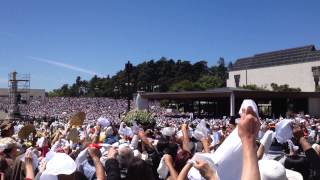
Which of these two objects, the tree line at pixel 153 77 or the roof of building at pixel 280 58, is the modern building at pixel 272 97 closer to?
the roof of building at pixel 280 58

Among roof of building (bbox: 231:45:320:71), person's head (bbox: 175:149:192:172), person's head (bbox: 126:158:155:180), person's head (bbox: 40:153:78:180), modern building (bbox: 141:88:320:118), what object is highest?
roof of building (bbox: 231:45:320:71)

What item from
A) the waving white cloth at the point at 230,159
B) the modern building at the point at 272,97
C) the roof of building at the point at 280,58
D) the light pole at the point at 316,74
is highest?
the roof of building at the point at 280,58

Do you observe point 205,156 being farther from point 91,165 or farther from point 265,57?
point 265,57

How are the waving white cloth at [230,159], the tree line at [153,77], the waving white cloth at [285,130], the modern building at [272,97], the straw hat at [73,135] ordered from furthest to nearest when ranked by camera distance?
the tree line at [153,77], the modern building at [272,97], the straw hat at [73,135], the waving white cloth at [285,130], the waving white cloth at [230,159]

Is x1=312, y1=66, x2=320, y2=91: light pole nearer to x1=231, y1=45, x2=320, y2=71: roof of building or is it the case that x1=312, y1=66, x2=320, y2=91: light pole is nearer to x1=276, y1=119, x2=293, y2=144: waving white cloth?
x1=231, y1=45, x2=320, y2=71: roof of building

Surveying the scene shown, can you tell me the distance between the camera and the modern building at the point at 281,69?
9294 cm

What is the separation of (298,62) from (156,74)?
208 feet

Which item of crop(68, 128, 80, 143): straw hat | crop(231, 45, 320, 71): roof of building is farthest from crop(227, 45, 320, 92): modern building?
crop(68, 128, 80, 143): straw hat

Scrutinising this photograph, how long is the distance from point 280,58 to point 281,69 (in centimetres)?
390

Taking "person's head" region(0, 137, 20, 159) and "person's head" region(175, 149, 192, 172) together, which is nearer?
"person's head" region(175, 149, 192, 172)

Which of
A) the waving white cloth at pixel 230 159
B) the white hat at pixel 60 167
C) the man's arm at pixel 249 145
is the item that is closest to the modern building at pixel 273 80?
the white hat at pixel 60 167

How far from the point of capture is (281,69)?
3989 inches

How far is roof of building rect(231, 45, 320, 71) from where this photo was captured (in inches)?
3748

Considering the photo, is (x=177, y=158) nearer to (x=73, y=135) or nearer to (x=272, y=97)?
(x=73, y=135)
